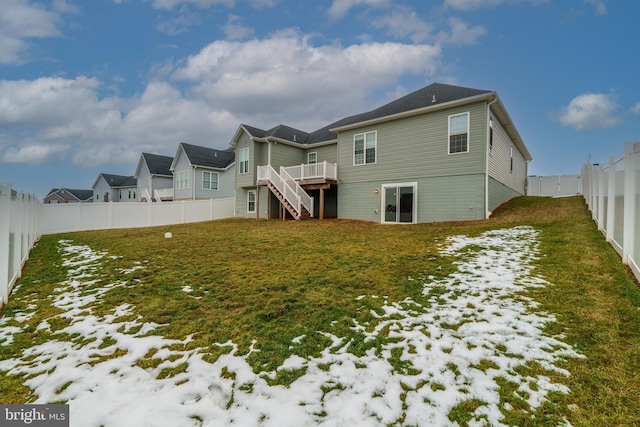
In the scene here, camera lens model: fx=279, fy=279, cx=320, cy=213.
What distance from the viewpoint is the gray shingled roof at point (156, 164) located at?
30844 mm

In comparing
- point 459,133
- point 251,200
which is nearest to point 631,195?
point 459,133

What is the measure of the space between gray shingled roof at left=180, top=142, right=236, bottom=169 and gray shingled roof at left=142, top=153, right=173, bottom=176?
20.7 ft

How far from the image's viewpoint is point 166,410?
2439 mm

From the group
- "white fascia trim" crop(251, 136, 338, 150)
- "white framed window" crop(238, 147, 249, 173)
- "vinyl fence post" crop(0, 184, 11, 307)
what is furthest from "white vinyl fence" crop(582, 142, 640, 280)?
"white framed window" crop(238, 147, 249, 173)

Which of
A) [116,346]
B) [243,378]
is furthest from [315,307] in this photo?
[116,346]

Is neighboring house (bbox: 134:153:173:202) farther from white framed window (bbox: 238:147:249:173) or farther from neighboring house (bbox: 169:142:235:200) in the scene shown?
white framed window (bbox: 238:147:249:173)

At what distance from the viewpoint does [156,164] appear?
31469 millimetres

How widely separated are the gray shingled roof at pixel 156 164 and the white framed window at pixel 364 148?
24.6m

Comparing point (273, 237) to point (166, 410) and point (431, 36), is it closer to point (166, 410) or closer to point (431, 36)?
point (166, 410)

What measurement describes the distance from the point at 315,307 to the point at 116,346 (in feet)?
8.74

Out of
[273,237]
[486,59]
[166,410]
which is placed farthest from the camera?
[486,59]

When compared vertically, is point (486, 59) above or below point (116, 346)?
above

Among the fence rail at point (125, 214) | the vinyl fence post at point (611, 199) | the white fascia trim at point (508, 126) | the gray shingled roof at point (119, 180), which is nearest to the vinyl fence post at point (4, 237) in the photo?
the vinyl fence post at point (611, 199)

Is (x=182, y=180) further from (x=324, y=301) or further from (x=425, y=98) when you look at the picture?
(x=324, y=301)
